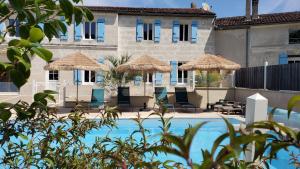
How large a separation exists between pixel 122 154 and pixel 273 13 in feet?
106

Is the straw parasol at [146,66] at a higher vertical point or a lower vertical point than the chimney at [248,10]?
lower

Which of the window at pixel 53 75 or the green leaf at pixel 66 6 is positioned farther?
the window at pixel 53 75

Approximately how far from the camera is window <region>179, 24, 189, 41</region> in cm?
2633

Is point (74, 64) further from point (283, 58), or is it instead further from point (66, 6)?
point (283, 58)

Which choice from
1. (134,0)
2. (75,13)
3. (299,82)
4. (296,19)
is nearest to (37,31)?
(75,13)

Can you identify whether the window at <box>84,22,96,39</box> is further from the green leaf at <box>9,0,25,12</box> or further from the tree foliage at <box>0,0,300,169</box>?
the green leaf at <box>9,0,25,12</box>

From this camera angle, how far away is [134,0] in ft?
103

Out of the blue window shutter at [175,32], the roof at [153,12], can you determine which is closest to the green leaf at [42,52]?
the roof at [153,12]

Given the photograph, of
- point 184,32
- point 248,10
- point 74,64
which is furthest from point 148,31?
point 74,64

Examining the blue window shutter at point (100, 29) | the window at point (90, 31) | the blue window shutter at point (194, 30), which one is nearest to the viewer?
the blue window shutter at point (100, 29)

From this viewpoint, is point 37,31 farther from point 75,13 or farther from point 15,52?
point 75,13

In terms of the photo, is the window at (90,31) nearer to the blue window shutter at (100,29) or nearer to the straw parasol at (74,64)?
the blue window shutter at (100,29)

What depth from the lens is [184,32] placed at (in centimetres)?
2641

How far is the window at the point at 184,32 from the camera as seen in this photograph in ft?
86.4
